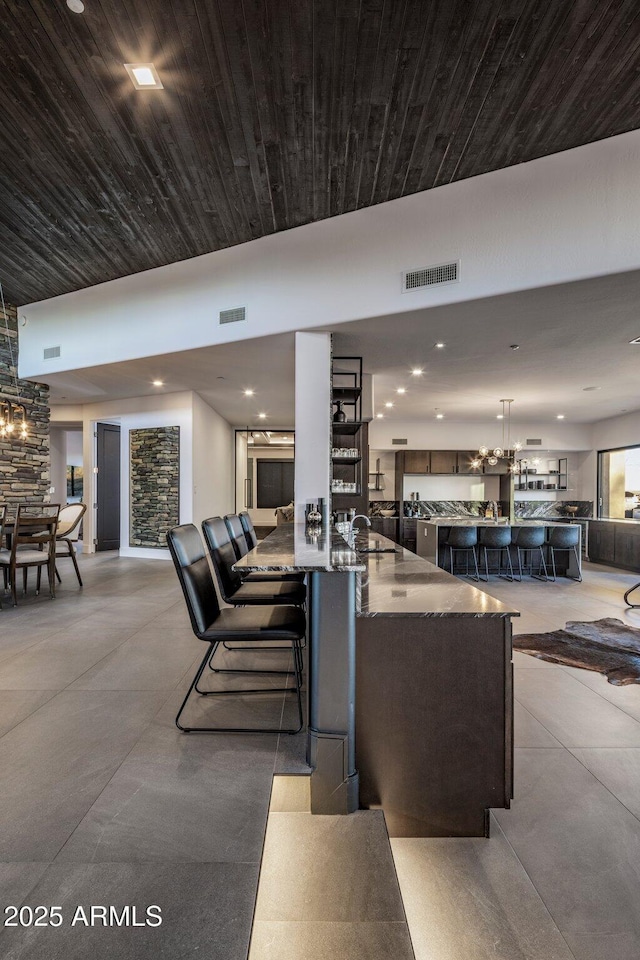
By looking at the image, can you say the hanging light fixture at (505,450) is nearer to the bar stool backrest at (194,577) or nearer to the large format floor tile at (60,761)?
the bar stool backrest at (194,577)

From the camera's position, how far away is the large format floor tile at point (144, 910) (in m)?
1.11

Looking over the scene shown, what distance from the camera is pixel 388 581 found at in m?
2.16

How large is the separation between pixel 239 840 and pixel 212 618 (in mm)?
1032

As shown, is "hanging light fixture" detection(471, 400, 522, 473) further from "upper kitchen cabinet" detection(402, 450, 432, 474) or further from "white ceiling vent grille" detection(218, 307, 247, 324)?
"white ceiling vent grille" detection(218, 307, 247, 324)

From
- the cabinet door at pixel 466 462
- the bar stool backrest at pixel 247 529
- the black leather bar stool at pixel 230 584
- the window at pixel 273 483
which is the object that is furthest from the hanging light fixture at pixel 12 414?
the window at pixel 273 483

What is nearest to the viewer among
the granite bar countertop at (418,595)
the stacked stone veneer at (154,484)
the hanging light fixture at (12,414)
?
the granite bar countertop at (418,595)

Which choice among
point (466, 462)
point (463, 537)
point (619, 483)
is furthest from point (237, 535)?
point (619, 483)

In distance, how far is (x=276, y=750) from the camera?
2.00 m

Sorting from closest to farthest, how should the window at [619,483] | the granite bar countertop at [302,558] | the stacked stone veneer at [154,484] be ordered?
the granite bar countertop at [302,558] → the stacked stone veneer at [154,484] → the window at [619,483]

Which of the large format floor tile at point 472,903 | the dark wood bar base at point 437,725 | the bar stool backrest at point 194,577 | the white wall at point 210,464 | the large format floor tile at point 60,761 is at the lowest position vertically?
the large format floor tile at point 472,903

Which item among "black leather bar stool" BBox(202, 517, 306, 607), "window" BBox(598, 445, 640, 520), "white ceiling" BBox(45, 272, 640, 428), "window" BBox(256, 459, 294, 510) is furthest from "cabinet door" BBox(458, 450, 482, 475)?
"black leather bar stool" BBox(202, 517, 306, 607)

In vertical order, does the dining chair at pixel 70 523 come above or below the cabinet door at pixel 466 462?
below

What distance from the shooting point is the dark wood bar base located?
1.61 m

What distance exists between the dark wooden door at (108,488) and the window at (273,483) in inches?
218
